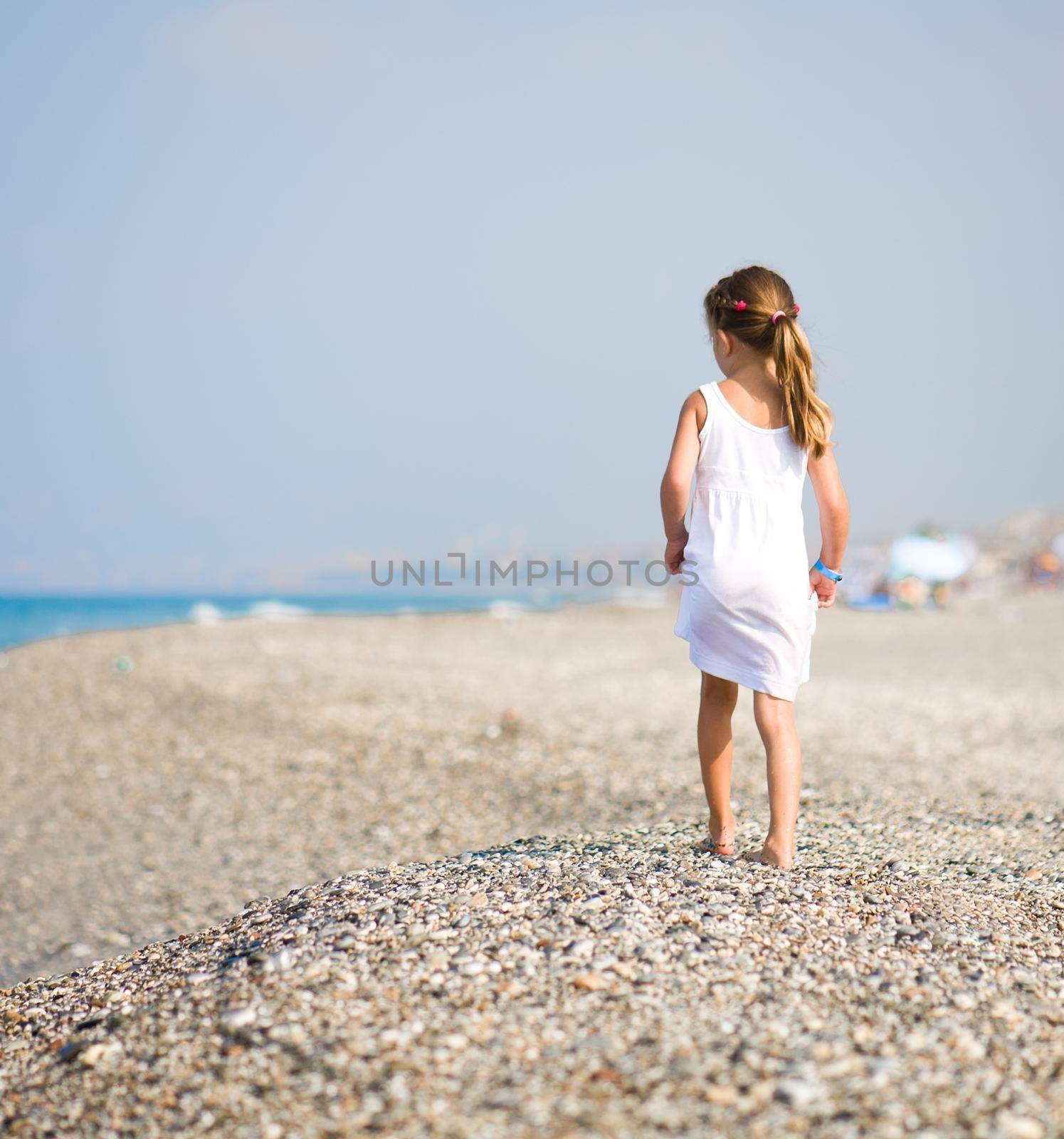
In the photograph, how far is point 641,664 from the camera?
42.1 feet

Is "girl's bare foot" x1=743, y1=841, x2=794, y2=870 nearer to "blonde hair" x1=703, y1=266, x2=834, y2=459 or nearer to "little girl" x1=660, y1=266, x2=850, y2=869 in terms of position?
"little girl" x1=660, y1=266, x2=850, y2=869

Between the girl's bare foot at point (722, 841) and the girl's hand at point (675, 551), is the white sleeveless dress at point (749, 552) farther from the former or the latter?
the girl's bare foot at point (722, 841)

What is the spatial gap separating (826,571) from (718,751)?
2.51 ft

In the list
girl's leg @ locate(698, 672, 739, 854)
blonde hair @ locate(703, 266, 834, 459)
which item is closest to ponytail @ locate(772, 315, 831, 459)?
blonde hair @ locate(703, 266, 834, 459)

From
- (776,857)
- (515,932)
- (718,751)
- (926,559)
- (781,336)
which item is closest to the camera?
(515,932)

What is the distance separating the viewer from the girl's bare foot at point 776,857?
11.4 feet

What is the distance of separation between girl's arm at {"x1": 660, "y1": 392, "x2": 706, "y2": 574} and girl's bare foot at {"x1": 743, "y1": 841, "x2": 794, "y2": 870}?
1155 mm

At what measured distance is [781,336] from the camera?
3377mm

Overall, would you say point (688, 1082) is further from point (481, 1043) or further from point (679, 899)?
point (679, 899)

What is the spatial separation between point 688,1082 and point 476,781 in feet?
16.1

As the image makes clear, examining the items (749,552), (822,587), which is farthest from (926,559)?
(749,552)

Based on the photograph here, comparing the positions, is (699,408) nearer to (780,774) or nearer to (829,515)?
(829,515)

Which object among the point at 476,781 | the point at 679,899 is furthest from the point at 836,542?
the point at 476,781

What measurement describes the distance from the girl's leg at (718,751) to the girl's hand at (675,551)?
0.41 meters
